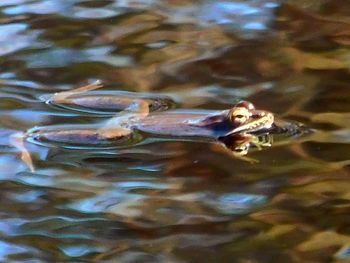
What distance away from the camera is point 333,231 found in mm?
2137

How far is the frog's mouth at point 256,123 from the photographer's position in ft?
8.33

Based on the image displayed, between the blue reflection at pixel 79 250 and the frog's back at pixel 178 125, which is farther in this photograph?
the frog's back at pixel 178 125

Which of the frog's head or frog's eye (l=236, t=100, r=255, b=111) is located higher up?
frog's eye (l=236, t=100, r=255, b=111)

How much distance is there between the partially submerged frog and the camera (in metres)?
2.54

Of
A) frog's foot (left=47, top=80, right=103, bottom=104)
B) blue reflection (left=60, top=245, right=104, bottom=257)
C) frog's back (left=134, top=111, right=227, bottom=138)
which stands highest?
frog's foot (left=47, top=80, right=103, bottom=104)

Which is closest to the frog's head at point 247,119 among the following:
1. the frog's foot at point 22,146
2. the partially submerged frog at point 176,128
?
the partially submerged frog at point 176,128

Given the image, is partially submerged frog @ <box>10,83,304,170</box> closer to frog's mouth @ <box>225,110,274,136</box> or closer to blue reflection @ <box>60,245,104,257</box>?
frog's mouth @ <box>225,110,274,136</box>

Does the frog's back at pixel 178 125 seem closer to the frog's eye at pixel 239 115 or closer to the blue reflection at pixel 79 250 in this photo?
the frog's eye at pixel 239 115

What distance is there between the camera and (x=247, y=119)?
254 centimetres

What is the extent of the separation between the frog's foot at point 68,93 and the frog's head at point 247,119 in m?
0.52

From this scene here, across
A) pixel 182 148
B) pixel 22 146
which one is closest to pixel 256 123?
pixel 182 148

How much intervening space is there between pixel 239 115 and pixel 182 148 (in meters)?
0.17

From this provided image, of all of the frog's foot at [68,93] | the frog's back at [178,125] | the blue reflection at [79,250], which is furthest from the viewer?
the frog's foot at [68,93]

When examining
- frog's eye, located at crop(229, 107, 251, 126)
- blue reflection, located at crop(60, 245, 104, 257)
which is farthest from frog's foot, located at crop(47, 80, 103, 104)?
blue reflection, located at crop(60, 245, 104, 257)
